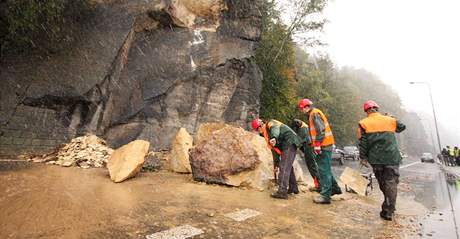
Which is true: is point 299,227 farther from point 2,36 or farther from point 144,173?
point 2,36

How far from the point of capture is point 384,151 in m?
5.18

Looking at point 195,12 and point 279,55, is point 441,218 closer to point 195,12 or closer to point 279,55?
point 195,12

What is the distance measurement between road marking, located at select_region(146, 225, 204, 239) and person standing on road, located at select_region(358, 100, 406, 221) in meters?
3.25

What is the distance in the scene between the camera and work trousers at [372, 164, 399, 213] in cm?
507

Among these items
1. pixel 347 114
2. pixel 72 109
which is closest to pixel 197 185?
pixel 72 109

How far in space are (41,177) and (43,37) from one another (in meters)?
5.06

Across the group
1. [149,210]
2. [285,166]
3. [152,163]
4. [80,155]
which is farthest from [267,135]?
[80,155]

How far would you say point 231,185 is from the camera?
685 centimetres

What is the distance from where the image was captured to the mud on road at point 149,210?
363cm

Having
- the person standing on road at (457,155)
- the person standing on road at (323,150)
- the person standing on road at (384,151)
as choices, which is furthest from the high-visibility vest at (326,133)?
the person standing on road at (457,155)

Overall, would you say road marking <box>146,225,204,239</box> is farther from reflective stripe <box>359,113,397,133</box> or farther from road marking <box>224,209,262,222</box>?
reflective stripe <box>359,113,397,133</box>

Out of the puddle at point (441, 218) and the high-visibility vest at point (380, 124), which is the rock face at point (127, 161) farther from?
the puddle at point (441, 218)

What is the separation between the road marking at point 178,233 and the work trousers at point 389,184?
3.22m

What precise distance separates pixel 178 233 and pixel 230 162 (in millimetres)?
3543
